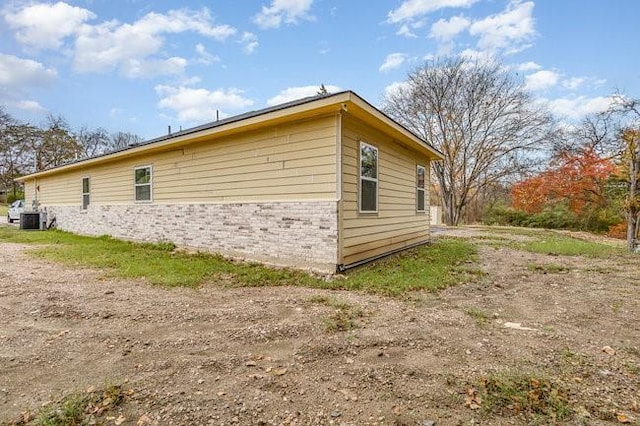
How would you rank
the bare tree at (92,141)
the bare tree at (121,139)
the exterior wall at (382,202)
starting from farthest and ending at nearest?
the bare tree at (121,139)
the bare tree at (92,141)
the exterior wall at (382,202)

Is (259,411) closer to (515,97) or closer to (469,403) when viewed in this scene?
(469,403)

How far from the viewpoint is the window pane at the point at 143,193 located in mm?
Result: 9203

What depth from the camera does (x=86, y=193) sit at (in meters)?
12.0

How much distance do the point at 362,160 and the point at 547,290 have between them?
11.6ft

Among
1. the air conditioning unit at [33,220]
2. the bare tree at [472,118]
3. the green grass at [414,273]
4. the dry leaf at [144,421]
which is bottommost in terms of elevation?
the dry leaf at [144,421]

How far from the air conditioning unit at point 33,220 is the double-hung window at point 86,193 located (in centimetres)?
381

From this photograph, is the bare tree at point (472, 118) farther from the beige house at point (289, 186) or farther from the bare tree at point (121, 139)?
the bare tree at point (121, 139)

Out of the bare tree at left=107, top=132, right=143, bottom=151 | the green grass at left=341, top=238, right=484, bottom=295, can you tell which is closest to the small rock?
the green grass at left=341, top=238, right=484, bottom=295

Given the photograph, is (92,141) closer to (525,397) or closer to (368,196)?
(368,196)

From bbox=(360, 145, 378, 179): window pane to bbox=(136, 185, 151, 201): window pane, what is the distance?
20.5 ft

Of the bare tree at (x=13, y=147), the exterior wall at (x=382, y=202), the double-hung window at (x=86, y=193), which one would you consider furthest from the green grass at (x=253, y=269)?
the bare tree at (x=13, y=147)

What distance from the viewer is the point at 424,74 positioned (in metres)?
18.2

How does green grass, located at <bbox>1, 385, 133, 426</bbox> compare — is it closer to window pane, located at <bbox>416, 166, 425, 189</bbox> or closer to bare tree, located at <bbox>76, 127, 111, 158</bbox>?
window pane, located at <bbox>416, 166, 425, 189</bbox>

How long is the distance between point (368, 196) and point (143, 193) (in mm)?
6617
